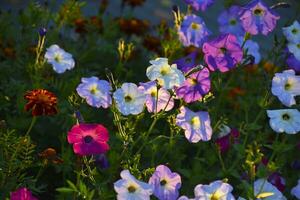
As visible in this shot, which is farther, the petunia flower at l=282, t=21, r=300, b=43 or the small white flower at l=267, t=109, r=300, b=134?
the petunia flower at l=282, t=21, r=300, b=43

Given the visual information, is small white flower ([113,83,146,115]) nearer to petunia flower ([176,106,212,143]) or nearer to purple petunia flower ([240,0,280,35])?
petunia flower ([176,106,212,143])

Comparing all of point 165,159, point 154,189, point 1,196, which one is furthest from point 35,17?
point 154,189

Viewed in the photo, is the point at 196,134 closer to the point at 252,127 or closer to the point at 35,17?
the point at 252,127

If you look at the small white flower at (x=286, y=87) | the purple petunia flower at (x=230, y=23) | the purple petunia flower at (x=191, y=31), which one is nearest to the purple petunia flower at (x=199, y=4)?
the purple petunia flower at (x=191, y=31)

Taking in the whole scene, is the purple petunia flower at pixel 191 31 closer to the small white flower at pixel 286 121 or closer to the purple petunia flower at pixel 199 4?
the purple petunia flower at pixel 199 4

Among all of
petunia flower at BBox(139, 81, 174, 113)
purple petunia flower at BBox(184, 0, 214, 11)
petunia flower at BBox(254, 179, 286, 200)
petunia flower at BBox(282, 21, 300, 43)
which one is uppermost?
purple petunia flower at BBox(184, 0, 214, 11)

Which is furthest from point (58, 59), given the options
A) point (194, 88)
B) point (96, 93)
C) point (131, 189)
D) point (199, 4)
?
point (131, 189)

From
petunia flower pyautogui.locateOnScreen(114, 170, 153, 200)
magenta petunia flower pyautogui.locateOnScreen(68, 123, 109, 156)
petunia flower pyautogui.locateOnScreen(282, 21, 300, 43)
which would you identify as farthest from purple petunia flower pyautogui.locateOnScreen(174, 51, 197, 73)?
petunia flower pyautogui.locateOnScreen(114, 170, 153, 200)
